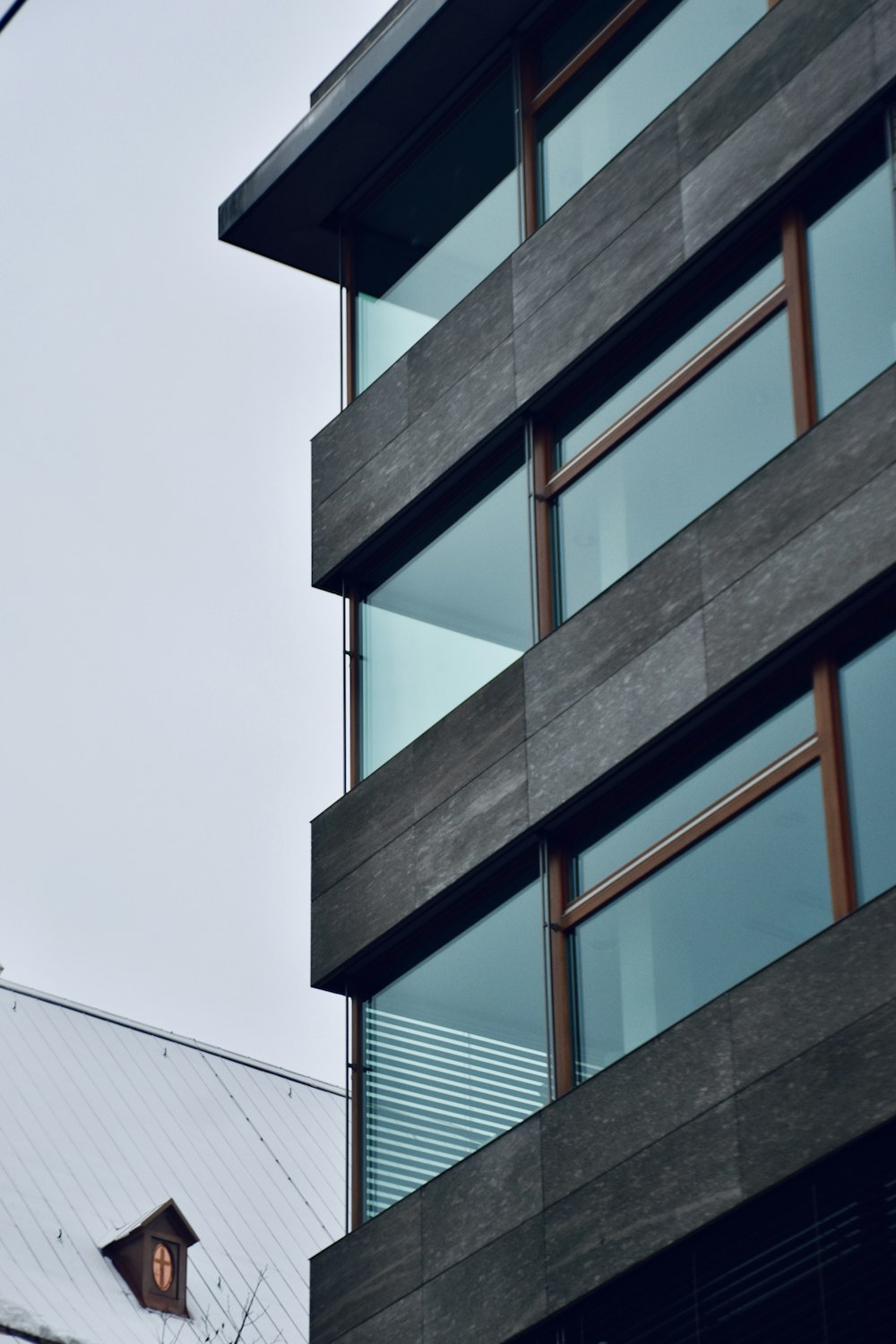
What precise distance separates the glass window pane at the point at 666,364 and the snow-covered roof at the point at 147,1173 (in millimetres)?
24965

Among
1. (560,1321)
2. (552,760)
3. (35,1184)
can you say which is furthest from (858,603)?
(35,1184)

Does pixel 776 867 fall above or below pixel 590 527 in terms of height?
below

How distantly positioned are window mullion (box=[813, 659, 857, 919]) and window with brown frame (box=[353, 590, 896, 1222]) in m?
0.01

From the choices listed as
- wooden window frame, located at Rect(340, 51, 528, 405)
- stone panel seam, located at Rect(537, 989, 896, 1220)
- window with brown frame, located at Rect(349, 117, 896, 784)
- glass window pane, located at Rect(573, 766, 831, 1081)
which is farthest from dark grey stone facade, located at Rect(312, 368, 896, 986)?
wooden window frame, located at Rect(340, 51, 528, 405)

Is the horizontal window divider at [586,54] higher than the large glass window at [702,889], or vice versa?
the horizontal window divider at [586,54]

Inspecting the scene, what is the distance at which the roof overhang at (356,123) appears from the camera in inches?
803

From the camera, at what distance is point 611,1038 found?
1588cm

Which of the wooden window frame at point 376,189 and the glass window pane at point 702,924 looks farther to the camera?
the wooden window frame at point 376,189

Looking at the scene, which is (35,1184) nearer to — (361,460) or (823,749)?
(361,460)

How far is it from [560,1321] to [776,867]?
3.22 m

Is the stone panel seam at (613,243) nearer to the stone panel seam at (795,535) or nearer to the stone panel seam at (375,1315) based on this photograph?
the stone panel seam at (795,535)

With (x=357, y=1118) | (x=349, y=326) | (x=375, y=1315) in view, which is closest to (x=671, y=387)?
(x=349, y=326)

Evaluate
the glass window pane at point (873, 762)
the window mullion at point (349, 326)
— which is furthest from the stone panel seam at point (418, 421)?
the glass window pane at point (873, 762)

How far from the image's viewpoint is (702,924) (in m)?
15.3
